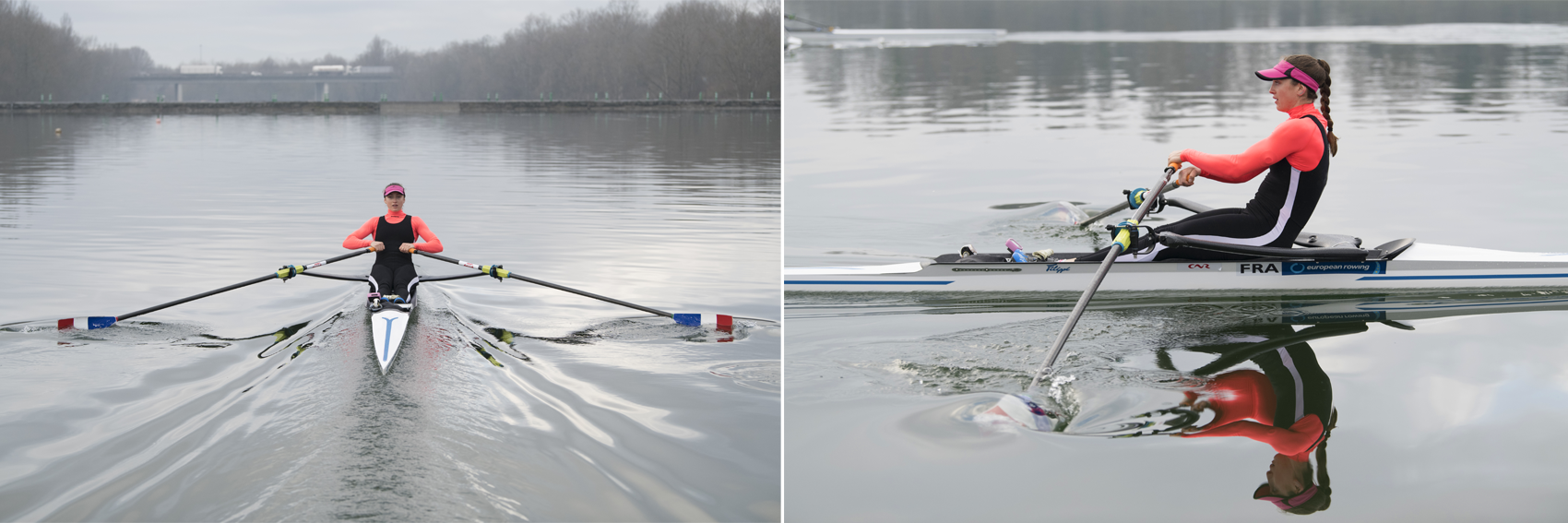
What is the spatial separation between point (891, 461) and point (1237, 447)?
145 cm

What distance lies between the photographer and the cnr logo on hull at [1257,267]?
6801mm

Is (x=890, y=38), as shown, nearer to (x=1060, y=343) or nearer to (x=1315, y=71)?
(x=1315, y=71)

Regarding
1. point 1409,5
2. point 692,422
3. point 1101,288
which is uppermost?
point 1409,5

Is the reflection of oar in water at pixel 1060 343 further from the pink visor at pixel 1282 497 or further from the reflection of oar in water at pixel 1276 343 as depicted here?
the pink visor at pixel 1282 497

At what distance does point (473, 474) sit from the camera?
4172 millimetres

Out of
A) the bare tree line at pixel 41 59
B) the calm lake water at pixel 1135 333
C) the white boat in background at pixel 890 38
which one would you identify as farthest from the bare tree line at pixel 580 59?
the calm lake water at pixel 1135 333

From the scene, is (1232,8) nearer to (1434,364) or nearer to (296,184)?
(296,184)

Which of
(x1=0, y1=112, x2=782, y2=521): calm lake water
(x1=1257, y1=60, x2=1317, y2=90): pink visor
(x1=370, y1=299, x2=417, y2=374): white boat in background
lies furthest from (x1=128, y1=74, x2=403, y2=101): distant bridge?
(x1=1257, y1=60, x2=1317, y2=90): pink visor

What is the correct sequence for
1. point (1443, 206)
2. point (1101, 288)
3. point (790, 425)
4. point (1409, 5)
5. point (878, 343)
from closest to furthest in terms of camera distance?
point (790, 425), point (878, 343), point (1101, 288), point (1443, 206), point (1409, 5)

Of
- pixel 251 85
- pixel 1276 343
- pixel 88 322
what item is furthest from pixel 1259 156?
pixel 251 85

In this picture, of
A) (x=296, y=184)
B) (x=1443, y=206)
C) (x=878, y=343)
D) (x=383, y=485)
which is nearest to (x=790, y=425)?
(x=878, y=343)

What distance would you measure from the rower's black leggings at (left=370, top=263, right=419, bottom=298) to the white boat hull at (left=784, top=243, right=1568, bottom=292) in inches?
125

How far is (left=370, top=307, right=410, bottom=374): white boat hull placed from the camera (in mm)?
5844

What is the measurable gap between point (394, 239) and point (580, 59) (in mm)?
96927
